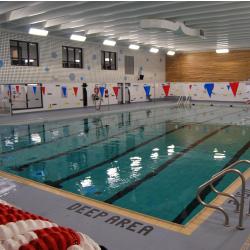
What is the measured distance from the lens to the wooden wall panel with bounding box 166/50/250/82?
21500mm

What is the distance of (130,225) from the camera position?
2.80 m

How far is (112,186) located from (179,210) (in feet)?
4.17

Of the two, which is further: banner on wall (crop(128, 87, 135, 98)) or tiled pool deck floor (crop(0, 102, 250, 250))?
banner on wall (crop(128, 87, 135, 98))

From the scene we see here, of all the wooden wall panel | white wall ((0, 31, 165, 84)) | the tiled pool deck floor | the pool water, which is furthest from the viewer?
the wooden wall panel

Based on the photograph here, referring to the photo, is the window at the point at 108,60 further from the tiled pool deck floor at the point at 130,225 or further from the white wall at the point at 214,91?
the tiled pool deck floor at the point at 130,225

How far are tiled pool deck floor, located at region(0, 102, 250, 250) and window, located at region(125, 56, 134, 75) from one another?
59.9 feet

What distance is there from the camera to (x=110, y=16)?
35.4 ft

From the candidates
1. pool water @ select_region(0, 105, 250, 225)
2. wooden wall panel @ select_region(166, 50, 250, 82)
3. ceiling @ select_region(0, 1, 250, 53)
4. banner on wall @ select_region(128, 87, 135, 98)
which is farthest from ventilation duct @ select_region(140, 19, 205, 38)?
wooden wall panel @ select_region(166, 50, 250, 82)

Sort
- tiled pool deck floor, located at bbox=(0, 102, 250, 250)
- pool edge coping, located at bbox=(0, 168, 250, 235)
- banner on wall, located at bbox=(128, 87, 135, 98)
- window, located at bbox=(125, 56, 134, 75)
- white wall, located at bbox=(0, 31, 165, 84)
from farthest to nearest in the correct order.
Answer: banner on wall, located at bbox=(128, 87, 135, 98)
window, located at bbox=(125, 56, 134, 75)
white wall, located at bbox=(0, 31, 165, 84)
pool edge coping, located at bbox=(0, 168, 250, 235)
tiled pool deck floor, located at bbox=(0, 102, 250, 250)

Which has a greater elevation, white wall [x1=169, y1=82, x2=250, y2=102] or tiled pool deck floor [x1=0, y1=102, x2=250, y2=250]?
white wall [x1=169, y1=82, x2=250, y2=102]

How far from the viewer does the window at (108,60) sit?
19328mm

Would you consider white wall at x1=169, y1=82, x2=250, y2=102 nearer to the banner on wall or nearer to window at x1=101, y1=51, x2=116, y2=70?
the banner on wall

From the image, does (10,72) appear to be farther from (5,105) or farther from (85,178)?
(85,178)

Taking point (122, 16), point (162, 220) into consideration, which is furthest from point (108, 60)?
point (162, 220)
